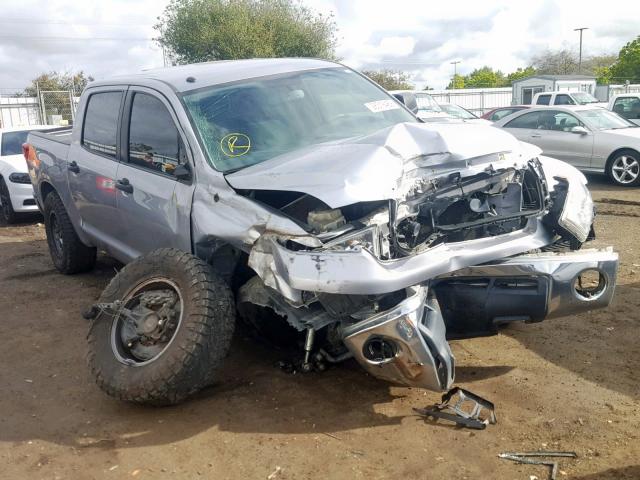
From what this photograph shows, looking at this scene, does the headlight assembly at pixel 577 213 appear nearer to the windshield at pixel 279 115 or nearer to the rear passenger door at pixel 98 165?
the windshield at pixel 279 115

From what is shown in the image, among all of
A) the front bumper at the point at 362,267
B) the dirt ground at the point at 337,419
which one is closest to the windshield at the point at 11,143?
the dirt ground at the point at 337,419

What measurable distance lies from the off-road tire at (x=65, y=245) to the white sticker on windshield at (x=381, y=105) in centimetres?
322

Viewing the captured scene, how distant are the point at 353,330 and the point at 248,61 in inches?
116

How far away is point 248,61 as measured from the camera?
5.32 metres

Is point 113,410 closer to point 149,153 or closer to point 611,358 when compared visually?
point 149,153

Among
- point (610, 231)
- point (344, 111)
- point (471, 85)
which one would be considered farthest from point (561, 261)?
point (471, 85)

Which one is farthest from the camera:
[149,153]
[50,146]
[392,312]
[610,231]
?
[610,231]

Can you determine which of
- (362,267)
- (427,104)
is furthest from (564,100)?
(362,267)

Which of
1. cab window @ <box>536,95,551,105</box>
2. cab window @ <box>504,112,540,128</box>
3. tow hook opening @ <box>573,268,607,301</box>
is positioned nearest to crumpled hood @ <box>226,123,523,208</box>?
tow hook opening @ <box>573,268,607,301</box>

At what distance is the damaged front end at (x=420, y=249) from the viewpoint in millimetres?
3191

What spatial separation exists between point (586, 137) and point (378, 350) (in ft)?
33.2

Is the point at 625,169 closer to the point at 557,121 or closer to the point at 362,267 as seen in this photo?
the point at 557,121

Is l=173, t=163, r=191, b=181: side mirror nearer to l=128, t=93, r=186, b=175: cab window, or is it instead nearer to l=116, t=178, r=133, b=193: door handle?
l=128, t=93, r=186, b=175: cab window

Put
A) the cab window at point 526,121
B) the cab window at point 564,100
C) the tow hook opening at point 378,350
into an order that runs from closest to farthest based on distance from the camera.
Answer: the tow hook opening at point 378,350 → the cab window at point 526,121 → the cab window at point 564,100
